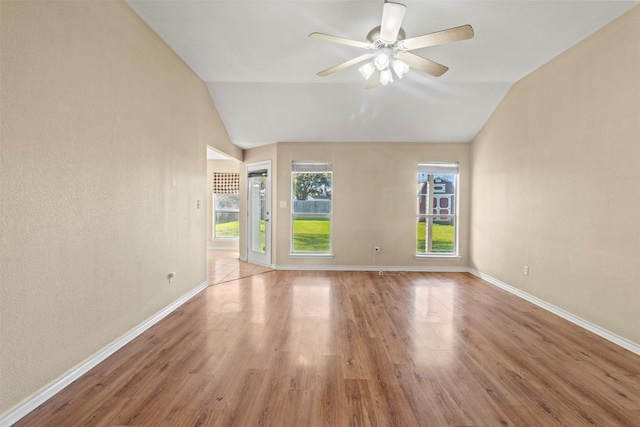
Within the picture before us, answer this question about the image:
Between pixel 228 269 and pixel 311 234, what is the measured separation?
1.75 meters

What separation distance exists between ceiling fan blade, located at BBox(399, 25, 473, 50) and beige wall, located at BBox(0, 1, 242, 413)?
2.42m

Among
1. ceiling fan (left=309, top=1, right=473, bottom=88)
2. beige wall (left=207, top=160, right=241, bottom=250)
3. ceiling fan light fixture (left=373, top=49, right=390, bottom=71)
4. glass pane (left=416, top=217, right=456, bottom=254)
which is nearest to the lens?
ceiling fan (left=309, top=1, right=473, bottom=88)

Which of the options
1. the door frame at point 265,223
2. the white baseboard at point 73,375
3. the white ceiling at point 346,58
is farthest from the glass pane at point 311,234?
the white baseboard at point 73,375

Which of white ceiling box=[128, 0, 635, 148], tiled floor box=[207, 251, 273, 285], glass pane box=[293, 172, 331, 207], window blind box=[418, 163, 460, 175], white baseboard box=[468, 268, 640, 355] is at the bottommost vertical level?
tiled floor box=[207, 251, 273, 285]

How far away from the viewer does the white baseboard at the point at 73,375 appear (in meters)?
1.60

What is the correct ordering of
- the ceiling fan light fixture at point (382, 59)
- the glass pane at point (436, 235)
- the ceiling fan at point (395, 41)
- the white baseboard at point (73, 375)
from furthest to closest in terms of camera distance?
the glass pane at point (436, 235), the ceiling fan light fixture at point (382, 59), the ceiling fan at point (395, 41), the white baseboard at point (73, 375)

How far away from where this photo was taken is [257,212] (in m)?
5.92

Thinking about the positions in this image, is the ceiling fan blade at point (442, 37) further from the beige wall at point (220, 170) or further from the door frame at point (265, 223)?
the beige wall at point (220, 170)

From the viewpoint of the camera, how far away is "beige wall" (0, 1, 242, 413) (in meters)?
1.60

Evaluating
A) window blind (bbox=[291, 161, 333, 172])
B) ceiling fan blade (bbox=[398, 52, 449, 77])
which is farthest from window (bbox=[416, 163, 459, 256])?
ceiling fan blade (bbox=[398, 52, 449, 77])

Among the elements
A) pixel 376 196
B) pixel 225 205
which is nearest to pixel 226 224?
pixel 225 205

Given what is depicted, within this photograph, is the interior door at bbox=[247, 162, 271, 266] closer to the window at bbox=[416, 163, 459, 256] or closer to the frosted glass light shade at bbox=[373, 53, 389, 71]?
the window at bbox=[416, 163, 459, 256]

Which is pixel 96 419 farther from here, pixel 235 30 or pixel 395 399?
pixel 235 30

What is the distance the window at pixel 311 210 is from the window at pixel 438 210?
181 cm
